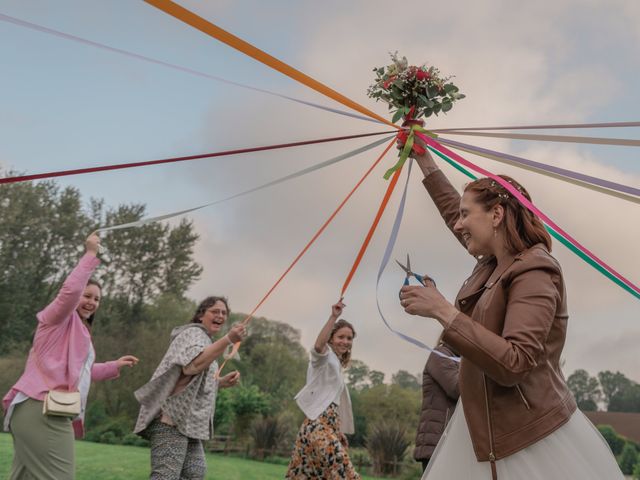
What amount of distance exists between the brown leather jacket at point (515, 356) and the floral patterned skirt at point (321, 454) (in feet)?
10.4

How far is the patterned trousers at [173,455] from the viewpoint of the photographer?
4.51 m

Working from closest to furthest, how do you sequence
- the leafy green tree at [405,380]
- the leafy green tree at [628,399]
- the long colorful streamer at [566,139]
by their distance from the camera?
1. the long colorful streamer at [566,139]
2. the leafy green tree at [628,399]
3. the leafy green tree at [405,380]

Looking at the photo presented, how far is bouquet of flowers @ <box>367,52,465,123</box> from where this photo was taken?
12.4 ft

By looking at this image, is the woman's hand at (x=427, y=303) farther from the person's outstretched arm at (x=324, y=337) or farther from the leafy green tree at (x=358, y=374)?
the leafy green tree at (x=358, y=374)

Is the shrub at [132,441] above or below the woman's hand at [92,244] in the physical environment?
below

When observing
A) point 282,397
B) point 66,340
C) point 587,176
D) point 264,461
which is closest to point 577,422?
point 587,176

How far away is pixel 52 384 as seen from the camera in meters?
4.16

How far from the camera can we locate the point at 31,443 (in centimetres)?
405

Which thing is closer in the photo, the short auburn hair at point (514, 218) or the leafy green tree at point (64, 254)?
the short auburn hair at point (514, 218)

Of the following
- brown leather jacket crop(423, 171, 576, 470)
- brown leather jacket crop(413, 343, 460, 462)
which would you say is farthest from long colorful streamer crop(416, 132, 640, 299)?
brown leather jacket crop(413, 343, 460, 462)

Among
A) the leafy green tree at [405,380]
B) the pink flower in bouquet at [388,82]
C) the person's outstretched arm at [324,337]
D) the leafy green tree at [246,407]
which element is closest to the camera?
the pink flower in bouquet at [388,82]

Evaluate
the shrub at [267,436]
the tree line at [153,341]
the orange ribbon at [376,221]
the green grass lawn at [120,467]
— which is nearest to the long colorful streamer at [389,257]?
the orange ribbon at [376,221]

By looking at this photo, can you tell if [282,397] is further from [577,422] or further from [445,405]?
[577,422]

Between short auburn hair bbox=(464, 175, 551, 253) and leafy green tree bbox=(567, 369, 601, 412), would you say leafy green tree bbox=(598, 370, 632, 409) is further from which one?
short auburn hair bbox=(464, 175, 551, 253)
